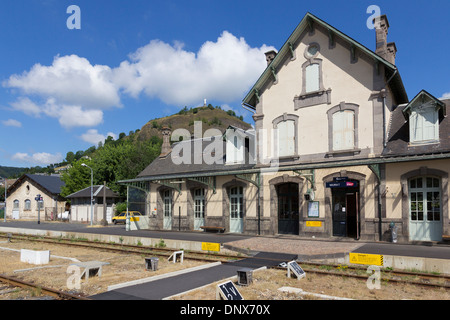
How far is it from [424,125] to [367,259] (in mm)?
8359

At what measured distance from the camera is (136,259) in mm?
13711

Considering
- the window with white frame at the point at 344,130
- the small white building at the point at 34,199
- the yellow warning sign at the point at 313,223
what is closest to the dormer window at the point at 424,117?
the window with white frame at the point at 344,130

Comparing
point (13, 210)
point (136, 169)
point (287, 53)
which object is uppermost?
point (287, 53)

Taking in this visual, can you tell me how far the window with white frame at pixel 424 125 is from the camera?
1605 cm

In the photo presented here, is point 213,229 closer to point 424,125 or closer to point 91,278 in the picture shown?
point 91,278

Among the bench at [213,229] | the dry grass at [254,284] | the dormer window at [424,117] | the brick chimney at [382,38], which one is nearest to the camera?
the dry grass at [254,284]

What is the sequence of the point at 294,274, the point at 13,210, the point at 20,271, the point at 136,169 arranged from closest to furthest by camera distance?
the point at 294,274
the point at 20,271
the point at 136,169
the point at 13,210

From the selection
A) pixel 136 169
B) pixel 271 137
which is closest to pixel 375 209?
pixel 271 137

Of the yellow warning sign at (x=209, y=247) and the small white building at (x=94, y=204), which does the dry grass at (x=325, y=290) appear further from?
the small white building at (x=94, y=204)

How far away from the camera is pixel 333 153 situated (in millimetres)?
18047

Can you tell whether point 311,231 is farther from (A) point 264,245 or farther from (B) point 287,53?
(B) point 287,53

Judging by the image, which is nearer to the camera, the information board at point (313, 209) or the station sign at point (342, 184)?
the station sign at point (342, 184)

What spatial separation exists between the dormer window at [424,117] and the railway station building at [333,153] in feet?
0.14
